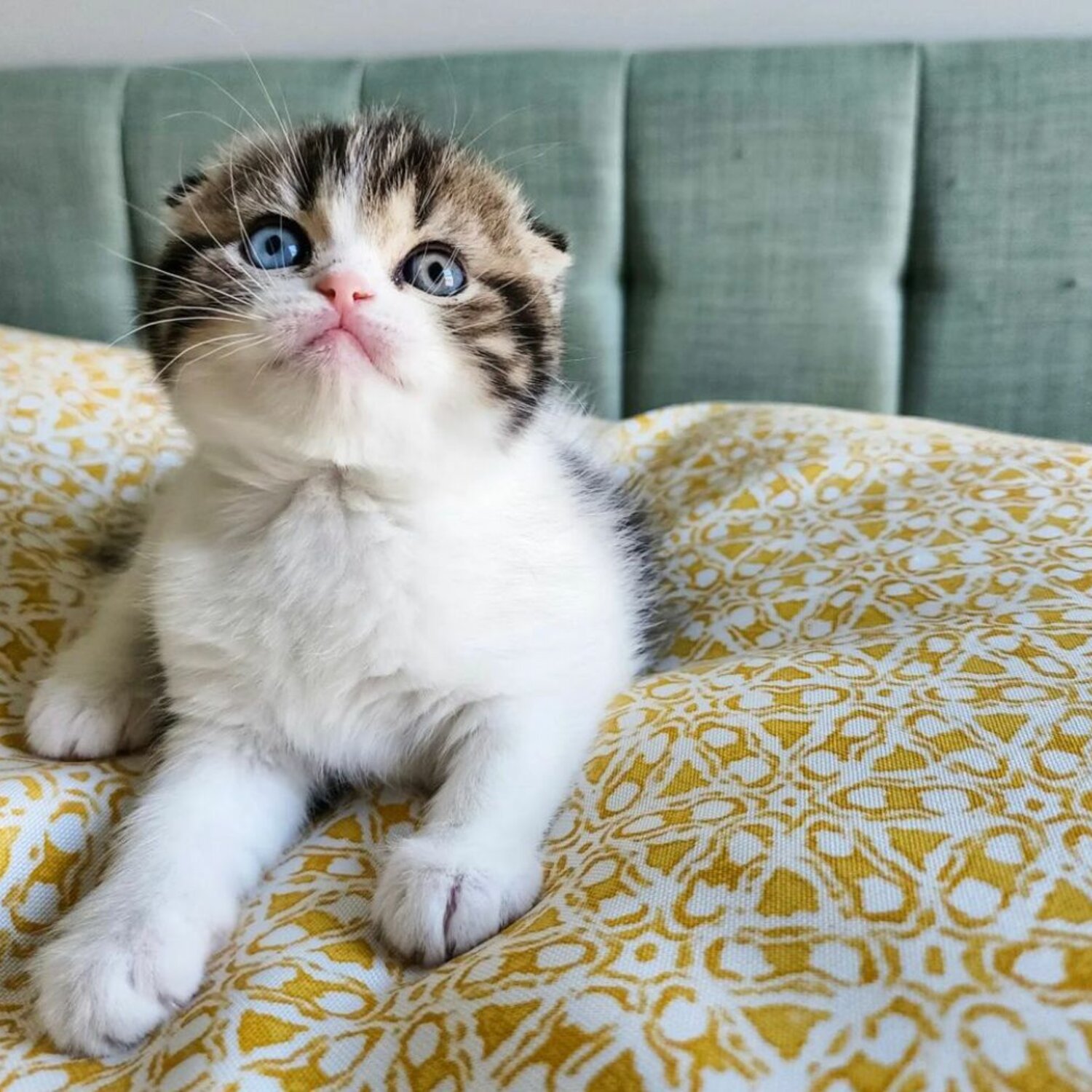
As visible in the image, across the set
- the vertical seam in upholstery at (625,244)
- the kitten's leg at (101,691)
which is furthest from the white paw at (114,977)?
the vertical seam in upholstery at (625,244)

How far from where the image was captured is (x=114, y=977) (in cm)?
60

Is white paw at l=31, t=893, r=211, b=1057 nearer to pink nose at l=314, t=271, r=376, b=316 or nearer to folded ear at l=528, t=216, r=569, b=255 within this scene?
pink nose at l=314, t=271, r=376, b=316

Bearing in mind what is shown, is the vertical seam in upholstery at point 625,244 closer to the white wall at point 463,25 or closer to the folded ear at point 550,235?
the white wall at point 463,25

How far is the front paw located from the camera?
0.62m

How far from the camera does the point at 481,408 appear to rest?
772mm

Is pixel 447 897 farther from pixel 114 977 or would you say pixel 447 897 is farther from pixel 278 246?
pixel 278 246

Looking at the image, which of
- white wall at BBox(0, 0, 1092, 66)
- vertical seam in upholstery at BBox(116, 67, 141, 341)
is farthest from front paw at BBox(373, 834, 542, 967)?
white wall at BBox(0, 0, 1092, 66)

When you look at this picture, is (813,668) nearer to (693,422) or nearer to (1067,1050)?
(1067,1050)

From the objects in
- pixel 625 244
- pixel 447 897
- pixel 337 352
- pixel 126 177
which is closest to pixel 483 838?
pixel 447 897

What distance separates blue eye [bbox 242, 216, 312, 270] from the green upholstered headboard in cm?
81

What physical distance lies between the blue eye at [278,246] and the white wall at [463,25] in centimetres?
115

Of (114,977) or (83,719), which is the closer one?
(114,977)

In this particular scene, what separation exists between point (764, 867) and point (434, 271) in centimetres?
51

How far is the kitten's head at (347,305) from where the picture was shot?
0.70m
